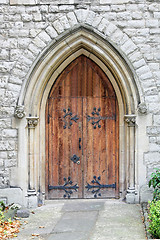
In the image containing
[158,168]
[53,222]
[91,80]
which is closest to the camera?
[53,222]

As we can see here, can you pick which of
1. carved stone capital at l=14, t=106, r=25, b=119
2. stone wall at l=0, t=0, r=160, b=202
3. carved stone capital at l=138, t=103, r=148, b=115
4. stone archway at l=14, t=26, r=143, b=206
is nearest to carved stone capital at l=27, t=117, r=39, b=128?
stone archway at l=14, t=26, r=143, b=206

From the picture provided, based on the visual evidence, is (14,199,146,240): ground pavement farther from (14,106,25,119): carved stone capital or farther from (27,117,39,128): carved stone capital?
(14,106,25,119): carved stone capital

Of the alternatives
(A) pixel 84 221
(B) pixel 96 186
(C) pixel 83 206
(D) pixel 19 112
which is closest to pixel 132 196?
(B) pixel 96 186

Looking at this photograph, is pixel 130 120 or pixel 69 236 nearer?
pixel 69 236

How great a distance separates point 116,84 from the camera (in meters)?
6.39

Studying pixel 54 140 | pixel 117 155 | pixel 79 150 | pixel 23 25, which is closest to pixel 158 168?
pixel 117 155

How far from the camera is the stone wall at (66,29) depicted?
6070 millimetres

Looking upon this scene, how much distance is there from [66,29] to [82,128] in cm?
189

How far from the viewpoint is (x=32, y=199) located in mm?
6125

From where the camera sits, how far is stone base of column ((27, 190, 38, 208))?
612 cm

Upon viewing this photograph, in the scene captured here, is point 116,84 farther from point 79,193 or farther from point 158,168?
point 79,193

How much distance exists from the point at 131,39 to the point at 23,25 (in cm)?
199

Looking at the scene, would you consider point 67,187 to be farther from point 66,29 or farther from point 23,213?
point 66,29

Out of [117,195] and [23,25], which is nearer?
[23,25]
